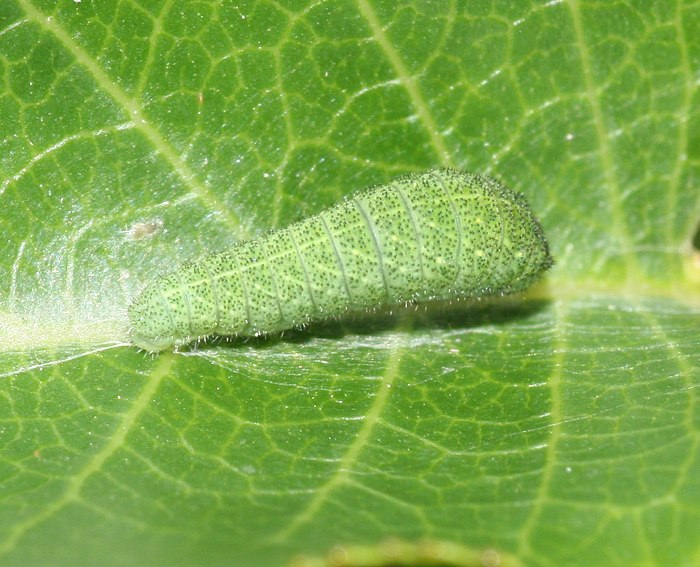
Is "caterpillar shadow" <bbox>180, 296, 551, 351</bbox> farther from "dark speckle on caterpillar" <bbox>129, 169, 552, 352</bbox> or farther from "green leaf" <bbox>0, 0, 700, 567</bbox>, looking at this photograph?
"dark speckle on caterpillar" <bbox>129, 169, 552, 352</bbox>

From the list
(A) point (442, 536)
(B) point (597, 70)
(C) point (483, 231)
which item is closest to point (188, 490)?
(A) point (442, 536)

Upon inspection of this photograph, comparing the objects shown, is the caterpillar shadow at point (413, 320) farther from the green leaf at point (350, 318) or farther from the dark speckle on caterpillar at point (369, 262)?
the dark speckle on caterpillar at point (369, 262)

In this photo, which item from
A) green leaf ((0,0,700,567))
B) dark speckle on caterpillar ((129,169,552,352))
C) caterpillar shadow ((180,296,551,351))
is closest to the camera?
green leaf ((0,0,700,567))

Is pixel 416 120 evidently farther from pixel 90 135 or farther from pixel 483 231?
pixel 90 135

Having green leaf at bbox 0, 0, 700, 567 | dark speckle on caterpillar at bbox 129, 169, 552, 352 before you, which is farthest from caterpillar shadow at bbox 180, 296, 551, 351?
dark speckle on caterpillar at bbox 129, 169, 552, 352

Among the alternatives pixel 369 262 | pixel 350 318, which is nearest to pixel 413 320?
pixel 350 318

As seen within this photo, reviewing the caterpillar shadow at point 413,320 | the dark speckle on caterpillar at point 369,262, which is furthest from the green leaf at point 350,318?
the dark speckle on caterpillar at point 369,262

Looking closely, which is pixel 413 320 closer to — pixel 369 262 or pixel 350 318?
pixel 350 318
